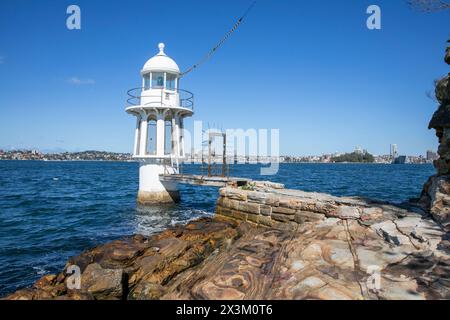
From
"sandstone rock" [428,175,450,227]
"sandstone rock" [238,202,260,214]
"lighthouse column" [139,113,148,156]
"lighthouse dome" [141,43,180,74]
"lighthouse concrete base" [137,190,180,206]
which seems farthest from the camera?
"lighthouse column" [139,113,148,156]

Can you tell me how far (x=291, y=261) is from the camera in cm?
653

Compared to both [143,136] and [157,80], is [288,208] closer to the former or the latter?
[143,136]

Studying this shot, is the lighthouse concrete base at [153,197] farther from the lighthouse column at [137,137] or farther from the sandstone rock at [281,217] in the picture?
the sandstone rock at [281,217]

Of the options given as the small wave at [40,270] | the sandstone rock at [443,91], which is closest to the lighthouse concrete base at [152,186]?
the small wave at [40,270]

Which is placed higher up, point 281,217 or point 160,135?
point 160,135

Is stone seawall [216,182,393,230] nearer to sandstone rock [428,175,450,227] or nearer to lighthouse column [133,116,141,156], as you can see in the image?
sandstone rock [428,175,450,227]

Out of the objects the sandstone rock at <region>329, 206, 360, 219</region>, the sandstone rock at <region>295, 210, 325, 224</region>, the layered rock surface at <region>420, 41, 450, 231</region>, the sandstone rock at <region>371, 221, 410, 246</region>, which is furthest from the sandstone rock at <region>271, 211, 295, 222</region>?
the layered rock surface at <region>420, 41, 450, 231</region>

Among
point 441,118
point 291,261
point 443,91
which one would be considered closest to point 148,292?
point 291,261

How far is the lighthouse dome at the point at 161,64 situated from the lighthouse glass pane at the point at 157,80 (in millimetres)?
478

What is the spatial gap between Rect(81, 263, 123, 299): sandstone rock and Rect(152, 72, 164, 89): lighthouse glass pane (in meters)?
16.3

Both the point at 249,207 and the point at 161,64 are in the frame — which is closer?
the point at 249,207

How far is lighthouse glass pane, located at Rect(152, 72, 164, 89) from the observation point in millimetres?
21808

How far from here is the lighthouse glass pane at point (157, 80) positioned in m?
21.8

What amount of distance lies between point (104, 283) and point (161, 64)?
675 inches
